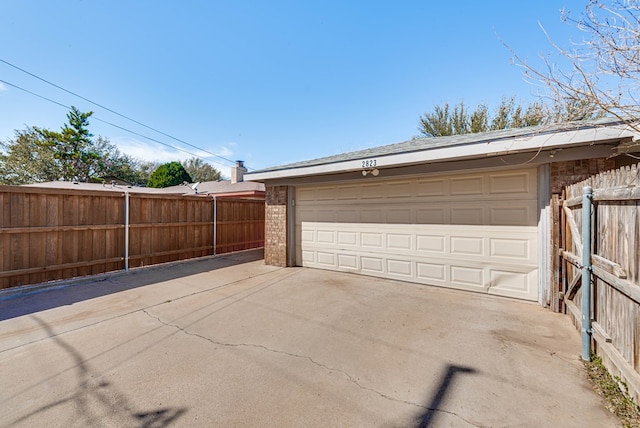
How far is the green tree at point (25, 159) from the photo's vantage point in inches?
779

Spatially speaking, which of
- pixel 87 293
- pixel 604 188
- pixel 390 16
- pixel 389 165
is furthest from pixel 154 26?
pixel 604 188

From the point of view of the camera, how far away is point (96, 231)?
6234 mm

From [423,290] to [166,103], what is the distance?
14921mm

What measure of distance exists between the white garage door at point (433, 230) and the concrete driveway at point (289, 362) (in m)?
0.64

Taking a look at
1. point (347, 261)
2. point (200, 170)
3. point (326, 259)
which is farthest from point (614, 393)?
point (200, 170)

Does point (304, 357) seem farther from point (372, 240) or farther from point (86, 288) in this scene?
point (86, 288)

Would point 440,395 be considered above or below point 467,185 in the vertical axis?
below

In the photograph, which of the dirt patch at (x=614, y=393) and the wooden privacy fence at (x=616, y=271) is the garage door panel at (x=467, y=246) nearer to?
the wooden privacy fence at (x=616, y=271)

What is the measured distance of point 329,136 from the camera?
15781mm

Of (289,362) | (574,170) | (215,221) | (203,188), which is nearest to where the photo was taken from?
(289,362)

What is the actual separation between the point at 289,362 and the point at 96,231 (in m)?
6.24

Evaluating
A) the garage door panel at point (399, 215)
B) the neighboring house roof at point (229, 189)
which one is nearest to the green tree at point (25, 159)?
the neighboring house roof at point (229, 189)

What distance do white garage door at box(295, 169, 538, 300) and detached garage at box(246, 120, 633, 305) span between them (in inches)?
0.7

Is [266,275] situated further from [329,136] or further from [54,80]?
[54,80]
